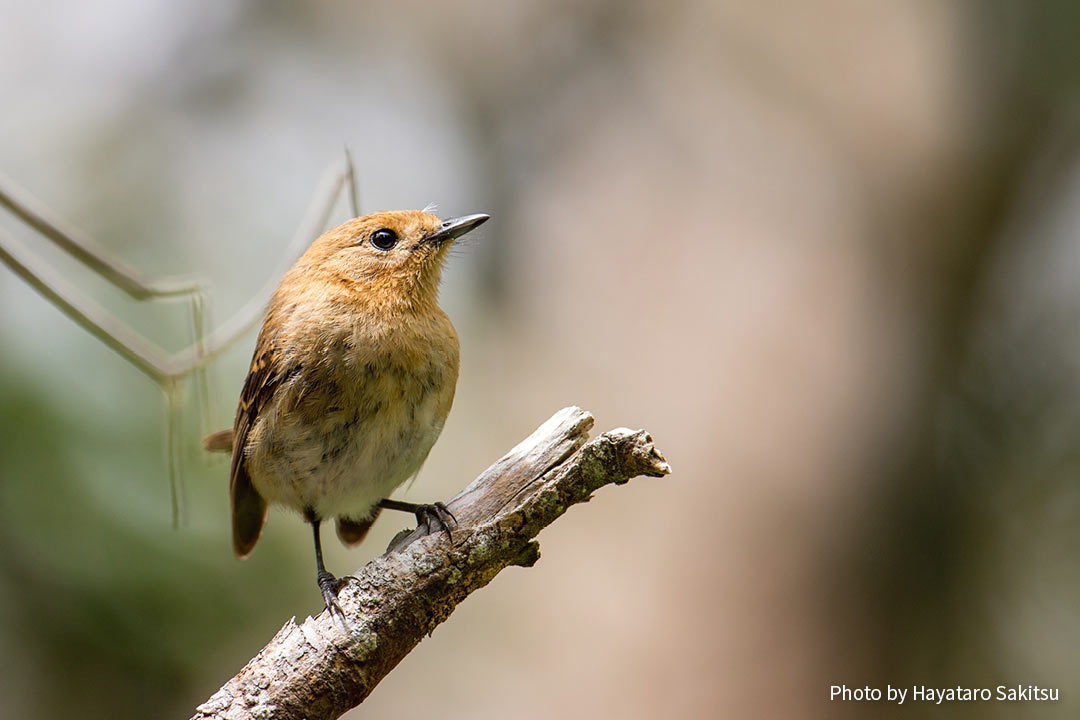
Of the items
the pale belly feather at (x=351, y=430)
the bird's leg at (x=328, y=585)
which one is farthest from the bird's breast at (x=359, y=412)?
the bird's leg at (x=328, y=585)

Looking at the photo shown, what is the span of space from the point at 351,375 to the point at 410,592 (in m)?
0.85

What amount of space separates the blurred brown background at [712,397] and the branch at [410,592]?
9.53 ft

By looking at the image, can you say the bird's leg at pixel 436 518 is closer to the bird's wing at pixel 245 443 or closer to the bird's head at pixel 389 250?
the bird's wing at pixel 245 443

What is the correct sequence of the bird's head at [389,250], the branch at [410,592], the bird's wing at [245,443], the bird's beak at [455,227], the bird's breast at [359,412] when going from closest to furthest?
1. the branch at [410,592]
2. the bird's breast at [359,412]
3. the bird's wing at [245,443]
4. the bird's head at [389,250]
5. the bird's beak at [455,227]

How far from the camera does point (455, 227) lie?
3230 mm

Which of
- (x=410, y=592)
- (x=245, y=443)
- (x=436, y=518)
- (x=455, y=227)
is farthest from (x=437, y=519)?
(x=455, y=227)

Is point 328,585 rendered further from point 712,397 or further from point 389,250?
point 712,397

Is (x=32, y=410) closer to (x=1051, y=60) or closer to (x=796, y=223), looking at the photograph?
(x=796, y=223)

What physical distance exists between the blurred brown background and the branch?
291cm

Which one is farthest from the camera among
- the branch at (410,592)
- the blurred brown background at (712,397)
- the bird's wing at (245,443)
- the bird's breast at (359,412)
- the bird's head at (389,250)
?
the blurred brown background at (712,397)

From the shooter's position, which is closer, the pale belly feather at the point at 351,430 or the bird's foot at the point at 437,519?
the bird's foot at the point at 437,519

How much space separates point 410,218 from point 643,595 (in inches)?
116

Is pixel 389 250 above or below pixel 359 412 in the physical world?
above

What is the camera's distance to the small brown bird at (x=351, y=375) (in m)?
2.79
